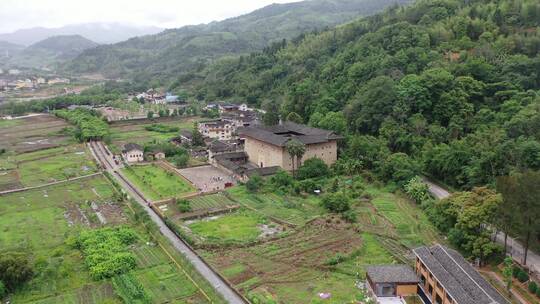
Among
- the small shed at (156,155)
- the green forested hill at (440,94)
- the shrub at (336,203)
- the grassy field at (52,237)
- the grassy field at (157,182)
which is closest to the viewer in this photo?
the grassy field at (52,237)

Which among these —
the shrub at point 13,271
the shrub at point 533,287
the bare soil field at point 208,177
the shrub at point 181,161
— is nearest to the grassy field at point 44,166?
the shrub at point 181,161

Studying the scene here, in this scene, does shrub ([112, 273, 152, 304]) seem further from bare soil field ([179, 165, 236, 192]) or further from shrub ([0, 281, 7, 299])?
bare soil field ([179, 165, 236, 192])

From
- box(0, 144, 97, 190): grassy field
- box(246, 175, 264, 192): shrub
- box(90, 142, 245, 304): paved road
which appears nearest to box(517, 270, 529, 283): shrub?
box(90, 142, 245, 304): paved road

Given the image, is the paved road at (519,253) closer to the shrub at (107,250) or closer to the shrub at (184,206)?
the shrub at (184,206)

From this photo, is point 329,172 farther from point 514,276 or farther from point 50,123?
point 50,123

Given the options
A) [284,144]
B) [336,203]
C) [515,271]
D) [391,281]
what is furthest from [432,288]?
[284,144]

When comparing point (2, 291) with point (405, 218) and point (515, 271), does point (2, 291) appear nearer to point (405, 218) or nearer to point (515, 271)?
point (405, 218)

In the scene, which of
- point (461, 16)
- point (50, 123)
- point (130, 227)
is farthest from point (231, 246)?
point (50, 123)
